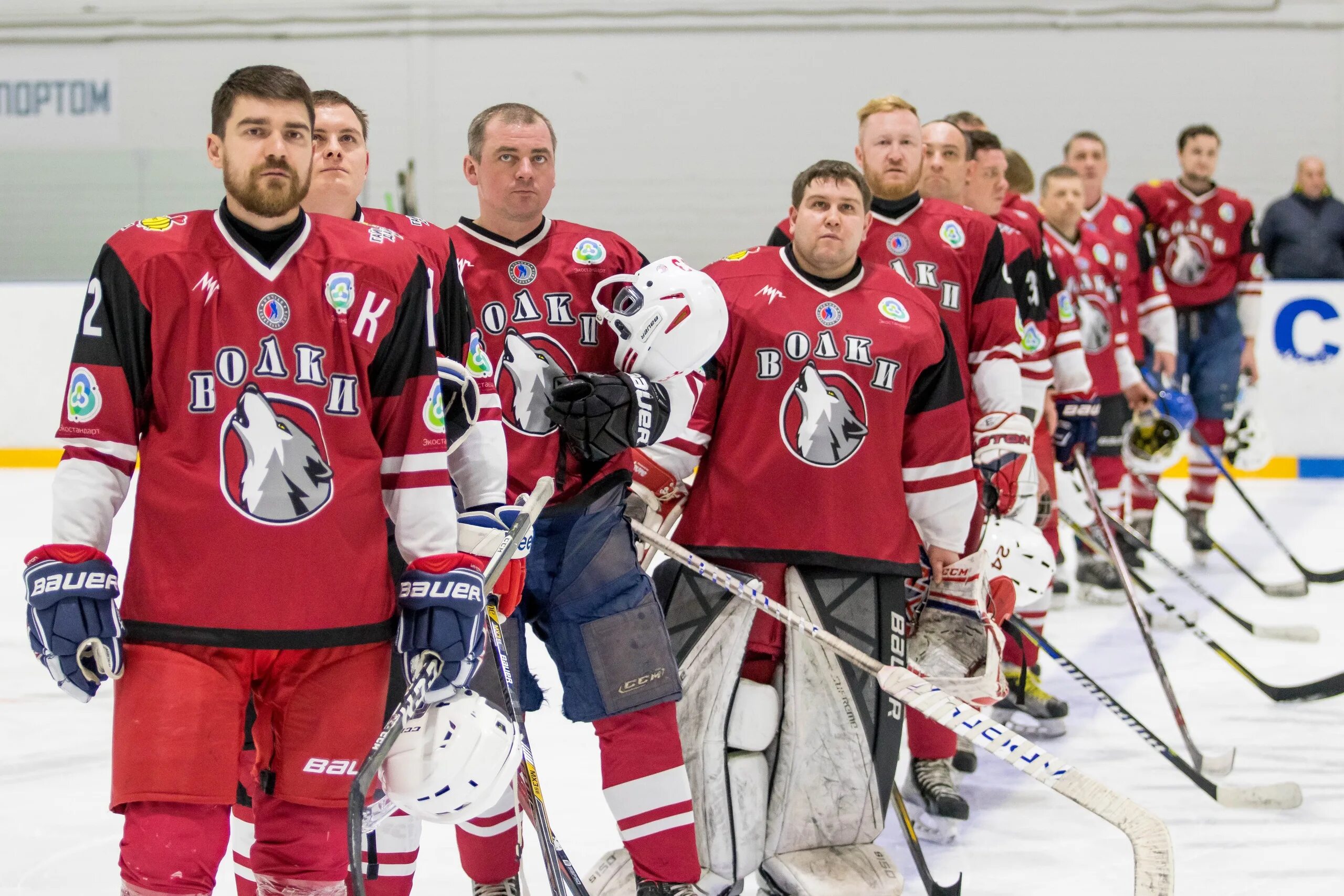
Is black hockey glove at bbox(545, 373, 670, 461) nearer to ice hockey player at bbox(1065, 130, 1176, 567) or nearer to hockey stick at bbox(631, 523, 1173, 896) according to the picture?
hockey stick at bbox(631, 523, 1173, 896)

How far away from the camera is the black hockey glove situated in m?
2.35

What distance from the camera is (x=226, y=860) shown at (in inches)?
113

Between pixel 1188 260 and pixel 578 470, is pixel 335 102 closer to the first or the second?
pixel 578 470

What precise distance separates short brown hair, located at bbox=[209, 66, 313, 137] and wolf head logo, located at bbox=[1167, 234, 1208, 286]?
517cm

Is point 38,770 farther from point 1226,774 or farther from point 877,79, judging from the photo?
point 877,79

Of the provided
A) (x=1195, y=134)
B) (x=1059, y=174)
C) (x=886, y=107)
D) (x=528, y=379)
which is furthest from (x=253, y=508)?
(x=1195, y=134)

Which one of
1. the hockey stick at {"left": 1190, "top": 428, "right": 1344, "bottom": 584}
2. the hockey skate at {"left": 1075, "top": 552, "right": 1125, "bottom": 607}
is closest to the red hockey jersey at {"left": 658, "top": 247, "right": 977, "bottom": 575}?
the hockey skate at {"left": 1075, "top": 552, "right": 1125, "bottom": 607}

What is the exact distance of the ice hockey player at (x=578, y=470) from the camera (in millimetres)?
2359

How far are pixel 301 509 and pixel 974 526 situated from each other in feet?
5.46

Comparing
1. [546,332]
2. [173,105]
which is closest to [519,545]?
[546,332]

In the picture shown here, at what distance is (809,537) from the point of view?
2.58 metres

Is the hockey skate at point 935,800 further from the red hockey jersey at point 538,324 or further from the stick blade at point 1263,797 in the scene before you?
the red hockey jersey at point 538,324

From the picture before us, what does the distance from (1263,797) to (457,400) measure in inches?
83.3

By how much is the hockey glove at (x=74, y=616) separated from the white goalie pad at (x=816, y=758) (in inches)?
47.9
